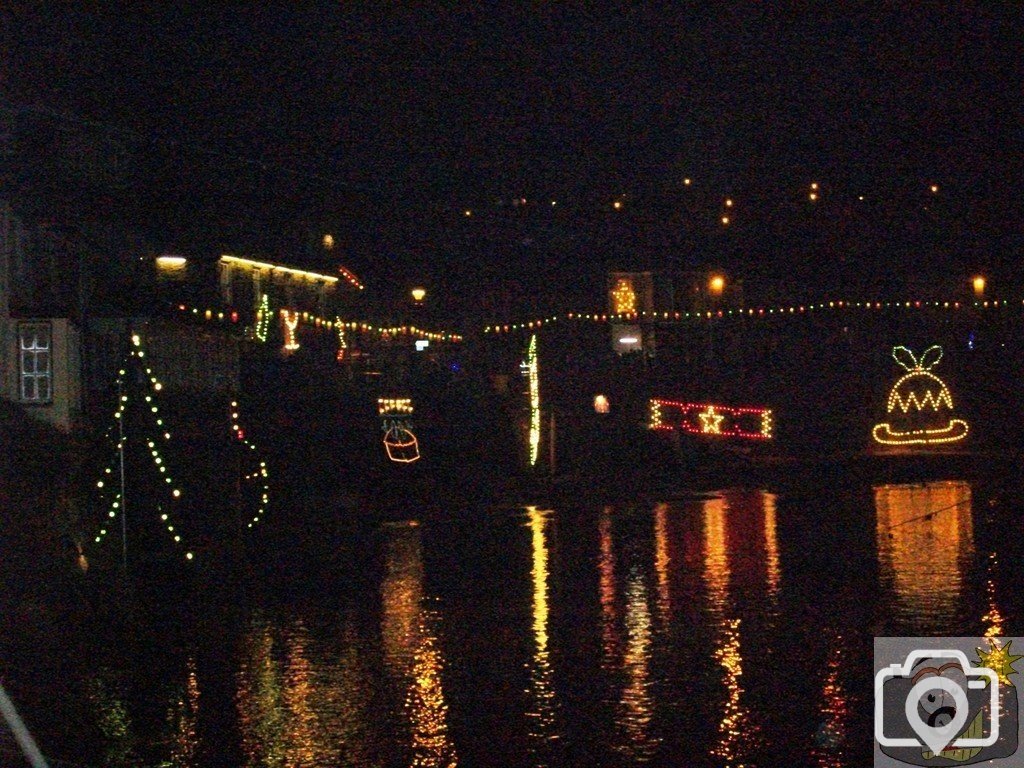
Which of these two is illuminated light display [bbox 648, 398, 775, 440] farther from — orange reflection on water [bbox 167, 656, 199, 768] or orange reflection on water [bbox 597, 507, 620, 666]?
orange reflection on water [bbox 167, 656, 199, 768]

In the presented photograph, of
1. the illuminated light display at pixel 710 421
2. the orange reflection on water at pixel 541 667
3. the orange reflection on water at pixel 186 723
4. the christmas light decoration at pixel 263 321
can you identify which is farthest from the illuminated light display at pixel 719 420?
the orange reflection on water at pixel 186 723

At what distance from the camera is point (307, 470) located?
75.8 feet

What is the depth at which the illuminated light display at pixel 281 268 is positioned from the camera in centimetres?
3278

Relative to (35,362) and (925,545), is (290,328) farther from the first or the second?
(925,545)

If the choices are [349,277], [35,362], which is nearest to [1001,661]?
[35,362]

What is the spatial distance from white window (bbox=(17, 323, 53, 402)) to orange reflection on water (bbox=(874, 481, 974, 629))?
12792 mm

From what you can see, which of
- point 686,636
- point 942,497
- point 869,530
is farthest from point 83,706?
point 942,497

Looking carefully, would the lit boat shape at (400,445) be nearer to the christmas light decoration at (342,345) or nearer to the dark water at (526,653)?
the dark water at (526,653)

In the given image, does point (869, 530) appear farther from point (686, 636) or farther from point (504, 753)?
point (504, 753)

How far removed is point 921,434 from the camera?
35500 millimetres

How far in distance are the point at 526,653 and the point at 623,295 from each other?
1914 inches

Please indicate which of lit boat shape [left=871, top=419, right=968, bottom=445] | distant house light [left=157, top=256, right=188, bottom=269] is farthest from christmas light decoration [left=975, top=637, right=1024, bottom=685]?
lit boat shape [left=871, top=419, right=968, bottom=445]

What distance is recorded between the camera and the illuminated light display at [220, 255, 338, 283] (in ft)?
108

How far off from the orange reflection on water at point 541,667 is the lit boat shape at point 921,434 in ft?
70.0
